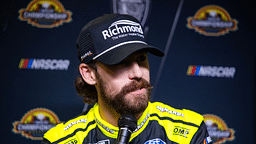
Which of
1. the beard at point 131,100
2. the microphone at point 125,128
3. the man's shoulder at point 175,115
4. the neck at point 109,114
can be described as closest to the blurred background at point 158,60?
the man's shoulder at point 175,115

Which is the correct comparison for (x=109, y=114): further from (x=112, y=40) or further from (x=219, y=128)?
A: (x=219, y=128)

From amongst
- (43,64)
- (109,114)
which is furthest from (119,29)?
(43,64)

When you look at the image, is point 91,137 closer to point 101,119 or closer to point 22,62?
point 101,119

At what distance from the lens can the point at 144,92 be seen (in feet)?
2.46

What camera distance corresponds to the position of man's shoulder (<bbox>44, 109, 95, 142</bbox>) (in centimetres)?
91

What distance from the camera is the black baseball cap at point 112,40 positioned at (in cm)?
74

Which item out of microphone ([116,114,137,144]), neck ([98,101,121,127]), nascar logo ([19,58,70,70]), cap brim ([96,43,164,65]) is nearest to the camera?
microphone ([116,114,137,144])

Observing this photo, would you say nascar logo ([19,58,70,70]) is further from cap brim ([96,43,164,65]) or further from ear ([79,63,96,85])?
cap brim ([96,43,164,65])

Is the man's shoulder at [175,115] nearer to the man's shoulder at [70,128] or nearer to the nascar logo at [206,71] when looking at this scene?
the man's shoulder at [70,128]

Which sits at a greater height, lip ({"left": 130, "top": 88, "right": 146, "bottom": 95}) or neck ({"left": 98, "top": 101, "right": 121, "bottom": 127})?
lip ({"left": 130, "top": 88, "right": 146, "bottom": 95})

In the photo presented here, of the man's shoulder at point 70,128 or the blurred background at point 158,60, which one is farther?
the blurred background at point 158,60

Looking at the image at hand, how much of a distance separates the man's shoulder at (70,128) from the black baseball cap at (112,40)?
28cm

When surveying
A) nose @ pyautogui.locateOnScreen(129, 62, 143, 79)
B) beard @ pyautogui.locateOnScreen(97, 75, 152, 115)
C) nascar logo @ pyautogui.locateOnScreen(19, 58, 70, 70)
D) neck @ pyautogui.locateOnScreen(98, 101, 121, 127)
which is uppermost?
nascar logo @ pyautogui.locateOnScreen(19, 58, 70, 70)

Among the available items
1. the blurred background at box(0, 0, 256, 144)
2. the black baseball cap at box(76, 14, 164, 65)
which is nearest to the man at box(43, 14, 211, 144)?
the black baseball cap at box(76, 14, 164, 65)
